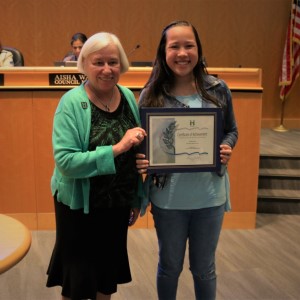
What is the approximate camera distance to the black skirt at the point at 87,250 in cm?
168

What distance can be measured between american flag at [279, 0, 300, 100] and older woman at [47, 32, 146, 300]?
532cm

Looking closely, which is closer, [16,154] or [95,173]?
[95,173]

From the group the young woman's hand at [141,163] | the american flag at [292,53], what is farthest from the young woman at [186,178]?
the american flag at [292,53]

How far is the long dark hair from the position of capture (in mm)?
1686

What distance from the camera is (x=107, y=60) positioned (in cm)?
156

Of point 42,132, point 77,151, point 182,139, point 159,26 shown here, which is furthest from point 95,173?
point 159,26

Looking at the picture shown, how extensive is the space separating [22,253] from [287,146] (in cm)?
451

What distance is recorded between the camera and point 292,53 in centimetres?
644

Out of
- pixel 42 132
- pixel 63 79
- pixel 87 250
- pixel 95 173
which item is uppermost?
pixel 63 79

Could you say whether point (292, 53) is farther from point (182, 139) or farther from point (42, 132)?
point (182, 139)

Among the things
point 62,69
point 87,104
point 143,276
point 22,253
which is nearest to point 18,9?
point 62,69

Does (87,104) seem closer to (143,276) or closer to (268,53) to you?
(143,276)

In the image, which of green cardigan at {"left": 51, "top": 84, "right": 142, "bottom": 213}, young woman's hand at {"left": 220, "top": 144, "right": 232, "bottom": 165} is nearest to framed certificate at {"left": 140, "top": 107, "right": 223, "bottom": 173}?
young woman's hand at {"left": 220, "top": 144, "right": 232, "bottom": 165}

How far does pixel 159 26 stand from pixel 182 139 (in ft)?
17.9
